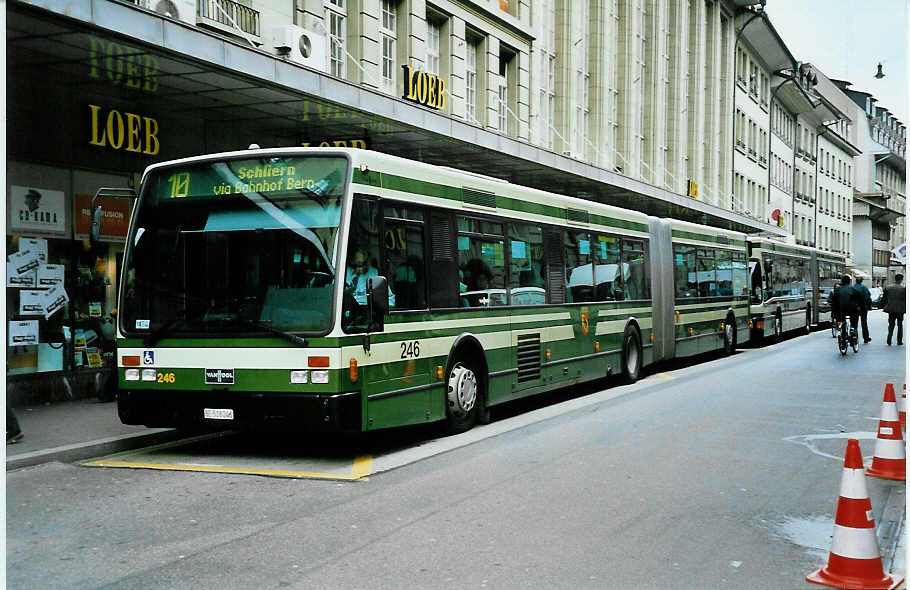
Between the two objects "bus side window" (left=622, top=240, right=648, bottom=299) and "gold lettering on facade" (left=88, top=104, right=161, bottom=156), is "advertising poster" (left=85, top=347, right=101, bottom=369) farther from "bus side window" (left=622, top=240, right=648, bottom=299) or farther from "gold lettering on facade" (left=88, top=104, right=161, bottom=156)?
"bus side window" (left=622, top=240, right=648, bottom=299)

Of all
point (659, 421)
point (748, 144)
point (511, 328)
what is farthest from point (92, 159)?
point (748, 144)

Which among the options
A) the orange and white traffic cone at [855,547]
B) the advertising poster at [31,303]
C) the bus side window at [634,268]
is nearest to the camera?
the orange and white traffic cone at [855,547]

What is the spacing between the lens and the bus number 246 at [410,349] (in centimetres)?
998

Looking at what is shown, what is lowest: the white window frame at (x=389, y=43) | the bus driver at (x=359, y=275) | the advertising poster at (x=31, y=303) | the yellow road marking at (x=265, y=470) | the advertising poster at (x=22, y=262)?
the yellow road marking at (x=265, y=470)

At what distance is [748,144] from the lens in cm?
5881

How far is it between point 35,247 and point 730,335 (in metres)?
16.5

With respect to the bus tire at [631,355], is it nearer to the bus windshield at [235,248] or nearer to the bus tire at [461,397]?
the bus tire at [461,397]

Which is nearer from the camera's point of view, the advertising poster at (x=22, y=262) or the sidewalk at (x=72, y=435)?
the sidewalk at (x=72, y=435)

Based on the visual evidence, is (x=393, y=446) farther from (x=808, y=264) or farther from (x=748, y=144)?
(x=748, y=144)

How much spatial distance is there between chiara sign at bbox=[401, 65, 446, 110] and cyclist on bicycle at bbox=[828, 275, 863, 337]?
1074 centimetres

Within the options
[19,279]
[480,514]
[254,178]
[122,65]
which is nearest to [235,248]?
[254,178]

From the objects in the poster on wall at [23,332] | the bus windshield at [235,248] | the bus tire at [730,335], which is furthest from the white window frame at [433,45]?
the bus windshield at [235,248]

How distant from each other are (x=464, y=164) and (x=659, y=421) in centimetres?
1117

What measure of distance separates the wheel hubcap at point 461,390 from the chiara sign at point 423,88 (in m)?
11.4
